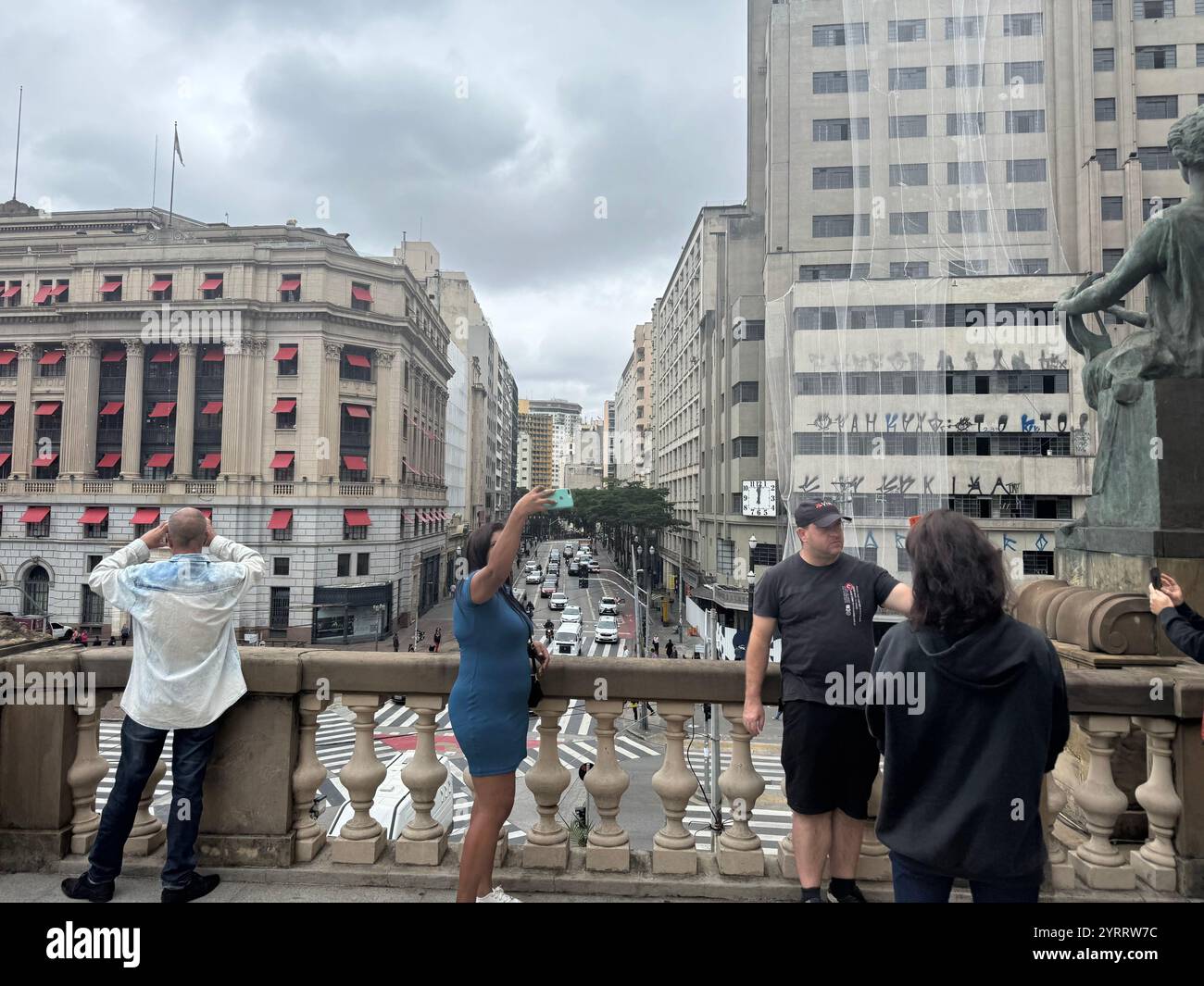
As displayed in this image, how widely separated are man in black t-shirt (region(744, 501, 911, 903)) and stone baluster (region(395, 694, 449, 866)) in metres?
1.77

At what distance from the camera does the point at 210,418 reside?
38719 mm

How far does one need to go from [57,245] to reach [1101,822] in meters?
63.9

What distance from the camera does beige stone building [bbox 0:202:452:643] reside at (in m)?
37.5

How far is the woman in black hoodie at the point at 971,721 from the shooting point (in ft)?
7.00

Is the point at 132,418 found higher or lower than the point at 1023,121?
lower

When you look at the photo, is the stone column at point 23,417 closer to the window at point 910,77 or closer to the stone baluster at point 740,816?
the stone baluster at point 740,816

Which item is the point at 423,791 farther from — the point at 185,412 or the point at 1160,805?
the point at 185,412

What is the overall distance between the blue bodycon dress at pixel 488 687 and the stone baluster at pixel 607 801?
568 mm

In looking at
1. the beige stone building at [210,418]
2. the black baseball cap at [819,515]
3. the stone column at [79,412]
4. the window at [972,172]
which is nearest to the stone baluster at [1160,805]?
the black baseball cap at [819,515]

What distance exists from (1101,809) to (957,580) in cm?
231

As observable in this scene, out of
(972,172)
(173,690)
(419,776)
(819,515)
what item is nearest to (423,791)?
(419,776)

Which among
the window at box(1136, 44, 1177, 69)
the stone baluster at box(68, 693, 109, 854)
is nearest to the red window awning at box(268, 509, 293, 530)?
the stone baluster at box(68, 693, 109, 854)

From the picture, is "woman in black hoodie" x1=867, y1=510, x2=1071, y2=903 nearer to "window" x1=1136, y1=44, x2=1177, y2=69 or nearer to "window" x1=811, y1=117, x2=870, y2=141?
"window" x1=811, y1=117, x2=870, y2=141

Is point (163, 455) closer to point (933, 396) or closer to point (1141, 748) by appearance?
point (933, 396)
